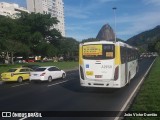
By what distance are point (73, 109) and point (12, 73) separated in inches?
608

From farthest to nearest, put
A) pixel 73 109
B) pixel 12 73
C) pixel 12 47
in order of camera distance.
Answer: pixel 12 47
pixel 12 73
pixel 73 109

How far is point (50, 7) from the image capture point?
570 ft

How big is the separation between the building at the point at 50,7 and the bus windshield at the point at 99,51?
14655 centimetres

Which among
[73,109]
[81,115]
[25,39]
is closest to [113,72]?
Result: [73,109]

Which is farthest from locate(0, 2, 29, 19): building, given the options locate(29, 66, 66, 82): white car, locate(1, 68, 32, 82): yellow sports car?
locate(29, 66, 66, 82): white car

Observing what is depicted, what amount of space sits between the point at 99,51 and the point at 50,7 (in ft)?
529

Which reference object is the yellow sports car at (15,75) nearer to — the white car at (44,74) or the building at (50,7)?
the white car at (44,74)

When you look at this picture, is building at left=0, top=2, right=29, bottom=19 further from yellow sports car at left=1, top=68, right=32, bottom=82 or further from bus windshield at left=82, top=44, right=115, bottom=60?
bus windshield at left=82, top=44, right=115, bottom=60

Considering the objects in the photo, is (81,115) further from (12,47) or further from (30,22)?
(30,22)

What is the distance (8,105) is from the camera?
1326cm

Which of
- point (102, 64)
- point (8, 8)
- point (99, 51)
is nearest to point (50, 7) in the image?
point (8, 8)

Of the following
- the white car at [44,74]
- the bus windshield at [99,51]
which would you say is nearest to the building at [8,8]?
the white car at [44,74]

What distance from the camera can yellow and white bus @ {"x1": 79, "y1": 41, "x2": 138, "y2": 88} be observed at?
1591 cm

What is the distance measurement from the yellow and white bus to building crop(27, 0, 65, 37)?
146692mm
